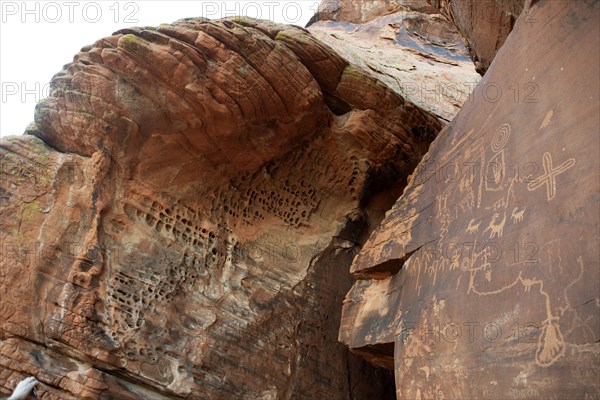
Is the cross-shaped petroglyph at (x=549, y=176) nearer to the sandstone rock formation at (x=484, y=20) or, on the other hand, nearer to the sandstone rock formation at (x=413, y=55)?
the sandstone rock formation at (x=484, y=20)

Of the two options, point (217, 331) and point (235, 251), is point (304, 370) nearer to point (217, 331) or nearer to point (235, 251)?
point (217, 331)

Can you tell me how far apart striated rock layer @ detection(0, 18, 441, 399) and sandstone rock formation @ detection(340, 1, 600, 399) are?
81.7 inches

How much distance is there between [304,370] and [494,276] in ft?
13.4

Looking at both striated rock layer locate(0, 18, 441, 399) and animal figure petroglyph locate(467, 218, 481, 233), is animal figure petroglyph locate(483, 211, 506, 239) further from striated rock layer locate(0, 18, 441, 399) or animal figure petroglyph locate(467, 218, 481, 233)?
striated rock layer locate(0, 18, 441, 399)

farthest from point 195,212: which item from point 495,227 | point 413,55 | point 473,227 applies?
point 413,55

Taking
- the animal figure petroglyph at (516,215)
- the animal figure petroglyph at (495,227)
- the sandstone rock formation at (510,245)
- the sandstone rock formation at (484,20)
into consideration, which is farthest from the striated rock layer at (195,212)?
the animal figure petroglyph at (516,215)

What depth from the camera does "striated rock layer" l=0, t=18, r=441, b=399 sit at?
6.25m

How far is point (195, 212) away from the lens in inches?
295

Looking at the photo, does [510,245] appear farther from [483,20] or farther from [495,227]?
[483,20]

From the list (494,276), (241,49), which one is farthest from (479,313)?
(241,49)

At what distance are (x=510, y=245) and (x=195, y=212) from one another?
467 cm

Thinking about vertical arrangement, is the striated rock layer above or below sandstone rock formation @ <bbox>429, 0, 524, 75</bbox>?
below

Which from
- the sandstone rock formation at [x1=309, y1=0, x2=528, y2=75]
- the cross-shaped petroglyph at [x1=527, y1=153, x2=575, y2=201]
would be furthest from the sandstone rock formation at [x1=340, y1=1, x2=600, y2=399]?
the sandstone rock formation at [x1=309, y1=0, x2=528, y2=75]

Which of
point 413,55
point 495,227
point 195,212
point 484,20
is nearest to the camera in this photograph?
point 495,227
